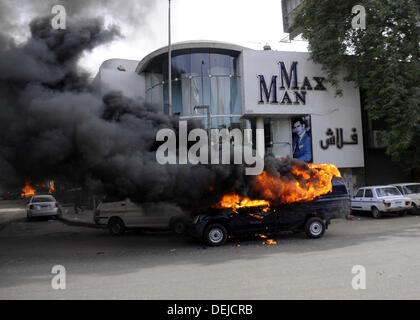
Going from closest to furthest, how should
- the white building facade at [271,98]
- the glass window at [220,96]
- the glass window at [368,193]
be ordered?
the glass window at [368,193], the white building facade at [271,98], the glass window at [220,96]

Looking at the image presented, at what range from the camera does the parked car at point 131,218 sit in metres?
12.1

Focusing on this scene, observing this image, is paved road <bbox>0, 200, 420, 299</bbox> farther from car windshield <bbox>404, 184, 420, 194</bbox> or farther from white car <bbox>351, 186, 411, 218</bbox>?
car windshield <bbox>404, 184, 420, 194</bbox>

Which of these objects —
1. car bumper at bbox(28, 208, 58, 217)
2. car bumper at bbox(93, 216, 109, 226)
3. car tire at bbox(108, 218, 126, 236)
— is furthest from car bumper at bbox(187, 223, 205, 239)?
car bumper at bbox(28, 208, 58, 217)

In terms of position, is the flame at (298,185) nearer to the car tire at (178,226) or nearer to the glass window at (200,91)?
the car tire at (178,226)

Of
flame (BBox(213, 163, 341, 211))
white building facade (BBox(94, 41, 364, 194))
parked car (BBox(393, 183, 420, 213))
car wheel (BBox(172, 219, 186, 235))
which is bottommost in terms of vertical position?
car wheel (BBox(172, 219, 186, 235))

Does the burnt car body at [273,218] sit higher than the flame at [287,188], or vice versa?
the flame at [287,188]

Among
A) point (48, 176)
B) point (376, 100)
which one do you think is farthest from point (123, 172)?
point (376, 100)

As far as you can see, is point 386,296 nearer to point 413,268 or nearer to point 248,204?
point 413,268

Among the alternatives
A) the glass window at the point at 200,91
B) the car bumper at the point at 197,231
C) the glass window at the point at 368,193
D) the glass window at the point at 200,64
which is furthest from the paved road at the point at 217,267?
the glass window at the point at 200,64

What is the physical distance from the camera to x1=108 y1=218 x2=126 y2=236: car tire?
42.1 ft

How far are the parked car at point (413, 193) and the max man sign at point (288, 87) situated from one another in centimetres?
743

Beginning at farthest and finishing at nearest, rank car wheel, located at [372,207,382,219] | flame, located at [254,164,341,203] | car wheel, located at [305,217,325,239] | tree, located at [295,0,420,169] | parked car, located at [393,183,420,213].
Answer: tree, located at [295,0,420,169], parked car, located at [393,183,420,213], car wheel, located at [372,207,382,219], car wheel, located at [305,217,325,239], flame, located at [254,164,341,203]

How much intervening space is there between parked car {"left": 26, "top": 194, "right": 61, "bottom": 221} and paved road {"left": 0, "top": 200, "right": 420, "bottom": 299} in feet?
24.3

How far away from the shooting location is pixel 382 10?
1708 cm
